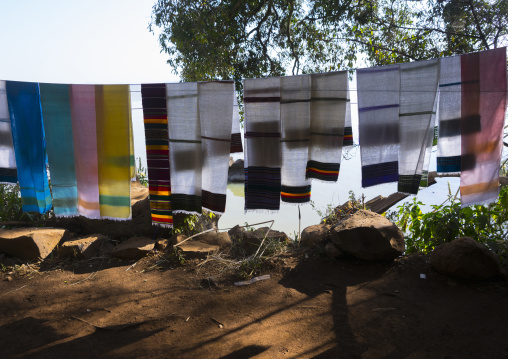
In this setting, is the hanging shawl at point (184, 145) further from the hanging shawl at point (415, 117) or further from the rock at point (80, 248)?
the hanging shawl at point (415, 117)

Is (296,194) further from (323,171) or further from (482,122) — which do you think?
(482,122)

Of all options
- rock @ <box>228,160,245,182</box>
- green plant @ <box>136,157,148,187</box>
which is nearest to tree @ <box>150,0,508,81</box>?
green plant @ <box>136,157,148,187</box>

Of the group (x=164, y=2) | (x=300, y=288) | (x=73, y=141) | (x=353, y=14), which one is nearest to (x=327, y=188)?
(x=353, y=14)

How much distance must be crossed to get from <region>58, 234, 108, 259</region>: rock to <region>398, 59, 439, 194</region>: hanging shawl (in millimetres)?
3415

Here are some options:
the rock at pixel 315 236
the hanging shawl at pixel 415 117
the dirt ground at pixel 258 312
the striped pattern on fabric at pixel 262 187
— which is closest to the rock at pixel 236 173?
the rock at pixel 315 236

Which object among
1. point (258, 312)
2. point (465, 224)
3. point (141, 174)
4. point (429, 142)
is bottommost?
point (258, 312)

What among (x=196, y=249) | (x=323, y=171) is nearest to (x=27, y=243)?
(x=196, y=249)

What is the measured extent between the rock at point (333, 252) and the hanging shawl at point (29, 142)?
116 inches

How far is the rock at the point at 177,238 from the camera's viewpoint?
4480mm

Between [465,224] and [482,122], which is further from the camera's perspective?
[465,224]

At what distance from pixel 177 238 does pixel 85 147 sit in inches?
58.5

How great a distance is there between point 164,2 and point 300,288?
18.4ft

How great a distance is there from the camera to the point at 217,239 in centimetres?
455

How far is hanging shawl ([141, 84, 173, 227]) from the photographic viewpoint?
3.50m
